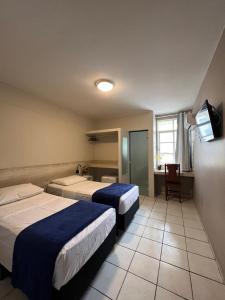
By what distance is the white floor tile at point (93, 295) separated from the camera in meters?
1.33

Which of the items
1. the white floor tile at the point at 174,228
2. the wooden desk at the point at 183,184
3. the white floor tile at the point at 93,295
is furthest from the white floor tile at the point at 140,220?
the wooden desk at the point at 183,184

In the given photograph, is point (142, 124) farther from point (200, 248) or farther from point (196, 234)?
point (200, 248)

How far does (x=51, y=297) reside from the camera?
106 cm

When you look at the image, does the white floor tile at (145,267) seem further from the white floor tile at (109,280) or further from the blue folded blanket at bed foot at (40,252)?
the blue folded blanket at bed foot at (40,252)

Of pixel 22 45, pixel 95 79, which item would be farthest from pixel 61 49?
pixel 95 79

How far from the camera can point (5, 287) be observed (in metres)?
1.45

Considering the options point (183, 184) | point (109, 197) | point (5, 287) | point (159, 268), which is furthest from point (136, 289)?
Answer: point (183, 184)

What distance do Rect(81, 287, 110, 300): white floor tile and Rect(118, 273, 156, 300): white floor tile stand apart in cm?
18

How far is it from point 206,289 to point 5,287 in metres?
2.12

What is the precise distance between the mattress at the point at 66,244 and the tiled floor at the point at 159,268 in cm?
39

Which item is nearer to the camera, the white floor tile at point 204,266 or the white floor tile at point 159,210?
the white floor tile at point 204,266

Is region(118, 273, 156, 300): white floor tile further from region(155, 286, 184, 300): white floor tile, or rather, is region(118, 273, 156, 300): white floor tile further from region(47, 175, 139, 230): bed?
region(47, 175, 139, 230): bed

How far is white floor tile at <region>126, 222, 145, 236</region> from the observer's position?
2.38 metres

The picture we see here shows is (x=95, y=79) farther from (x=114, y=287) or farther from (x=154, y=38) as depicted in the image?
(x=114, y=287)
